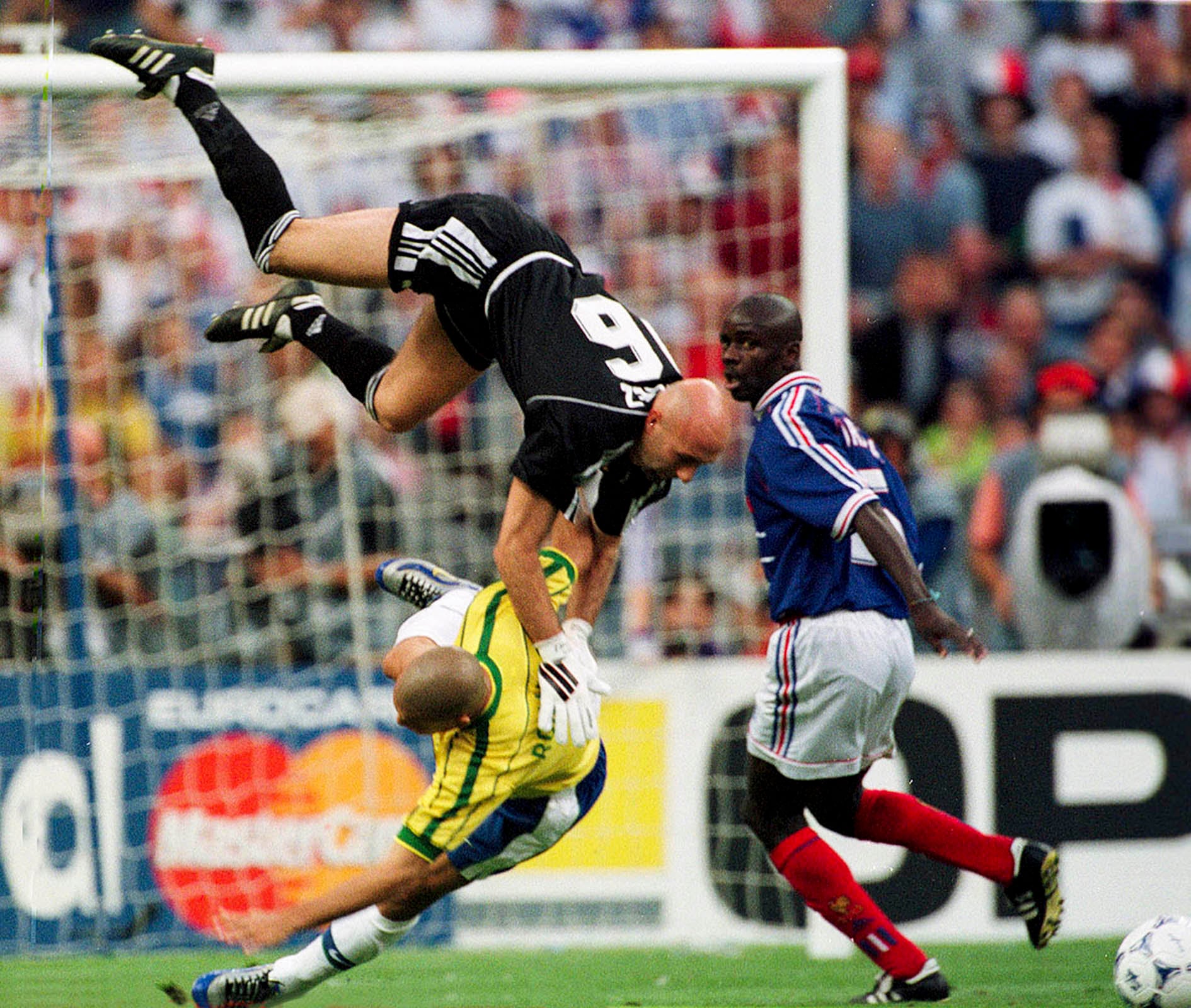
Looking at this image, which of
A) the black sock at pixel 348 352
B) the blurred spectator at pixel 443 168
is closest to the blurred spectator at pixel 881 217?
the blurred spectator at pixel 443 168

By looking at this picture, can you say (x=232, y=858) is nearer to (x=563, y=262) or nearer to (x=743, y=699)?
(x=743, y=699)

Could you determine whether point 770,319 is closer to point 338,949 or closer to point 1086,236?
point 338,949

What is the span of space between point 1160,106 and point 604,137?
432cm

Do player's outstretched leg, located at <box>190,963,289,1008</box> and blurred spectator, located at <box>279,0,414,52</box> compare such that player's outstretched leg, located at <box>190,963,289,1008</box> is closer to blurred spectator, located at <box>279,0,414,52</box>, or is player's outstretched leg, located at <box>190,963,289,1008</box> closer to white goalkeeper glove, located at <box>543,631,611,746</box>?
white goalkeeper glove, located at <box>543,631,611,746</box>

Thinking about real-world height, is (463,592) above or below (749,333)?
below

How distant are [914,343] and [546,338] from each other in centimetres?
521

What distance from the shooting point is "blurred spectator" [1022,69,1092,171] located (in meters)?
10.3

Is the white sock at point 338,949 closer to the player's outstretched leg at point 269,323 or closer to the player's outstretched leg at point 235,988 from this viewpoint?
the player's outstretched leg at point 235,988

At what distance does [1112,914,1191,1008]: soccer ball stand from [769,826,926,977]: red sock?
0.67 meters

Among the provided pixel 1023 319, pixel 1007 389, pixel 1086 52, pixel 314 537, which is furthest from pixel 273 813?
pixel 1086 52

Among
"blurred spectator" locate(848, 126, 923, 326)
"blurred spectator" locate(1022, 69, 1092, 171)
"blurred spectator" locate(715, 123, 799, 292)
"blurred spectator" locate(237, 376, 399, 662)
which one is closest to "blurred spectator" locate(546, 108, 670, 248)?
"blurred spectator" locate(715, 123, 799, 292)

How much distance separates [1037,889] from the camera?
17.3ft

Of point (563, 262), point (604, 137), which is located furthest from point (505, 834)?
point (604, 137)

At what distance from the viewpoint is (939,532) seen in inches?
320
